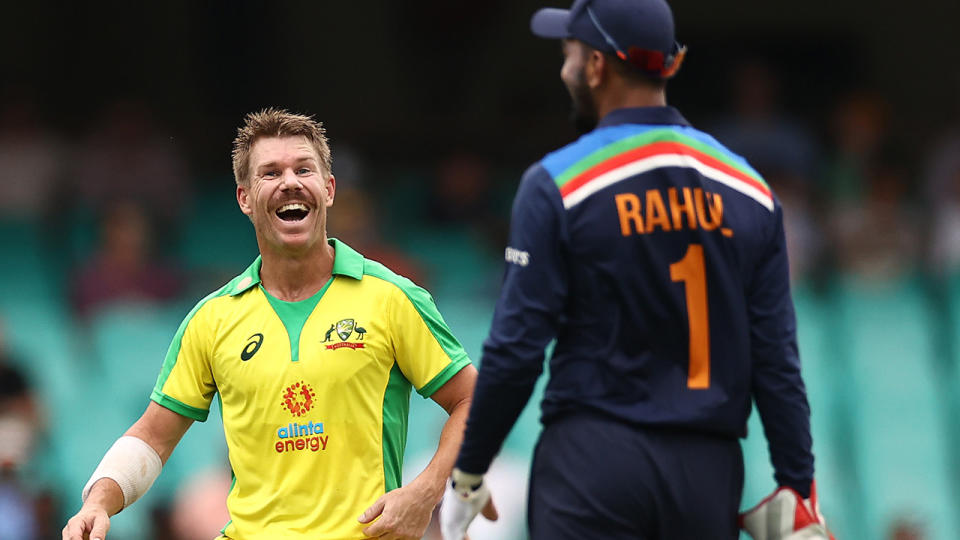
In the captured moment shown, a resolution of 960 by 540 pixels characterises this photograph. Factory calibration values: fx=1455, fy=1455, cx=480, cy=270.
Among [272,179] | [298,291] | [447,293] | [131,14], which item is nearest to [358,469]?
[298,291]

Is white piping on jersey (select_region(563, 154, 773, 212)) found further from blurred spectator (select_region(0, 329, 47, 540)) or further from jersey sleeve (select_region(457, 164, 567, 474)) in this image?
blurred spectator (select_region(0, 329, 47, 540))

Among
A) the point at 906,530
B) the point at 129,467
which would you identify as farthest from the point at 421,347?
the point at 906,530

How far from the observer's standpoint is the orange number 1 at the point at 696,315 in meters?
4.16

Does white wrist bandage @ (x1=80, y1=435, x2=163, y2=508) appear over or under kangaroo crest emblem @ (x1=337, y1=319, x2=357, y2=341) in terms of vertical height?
under

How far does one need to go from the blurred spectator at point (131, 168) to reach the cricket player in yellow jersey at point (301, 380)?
26.7ft

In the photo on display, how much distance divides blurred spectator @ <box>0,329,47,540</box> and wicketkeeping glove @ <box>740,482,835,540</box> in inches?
277

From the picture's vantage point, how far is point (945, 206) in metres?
13.2

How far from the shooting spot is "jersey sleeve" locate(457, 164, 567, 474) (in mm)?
4105

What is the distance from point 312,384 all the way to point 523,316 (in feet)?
3.58

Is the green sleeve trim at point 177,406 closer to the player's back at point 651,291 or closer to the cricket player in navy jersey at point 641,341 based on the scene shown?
the cricket player in navy jersey at point 641,341

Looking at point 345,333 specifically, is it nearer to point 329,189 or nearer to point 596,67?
point 329,189

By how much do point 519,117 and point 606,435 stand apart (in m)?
10.1

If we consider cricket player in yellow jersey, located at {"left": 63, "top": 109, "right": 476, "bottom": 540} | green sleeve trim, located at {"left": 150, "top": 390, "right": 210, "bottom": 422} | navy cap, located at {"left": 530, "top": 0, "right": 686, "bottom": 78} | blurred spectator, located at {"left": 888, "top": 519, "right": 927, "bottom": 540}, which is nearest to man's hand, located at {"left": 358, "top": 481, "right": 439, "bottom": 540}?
cricket player in yellow jersey, located at {"left": 63, "top": 109, "right": 476, "bottom": 540}

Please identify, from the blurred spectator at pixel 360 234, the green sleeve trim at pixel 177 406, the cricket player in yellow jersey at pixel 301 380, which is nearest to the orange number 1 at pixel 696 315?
the cricket player in yellow jersey at pixel 301 380
